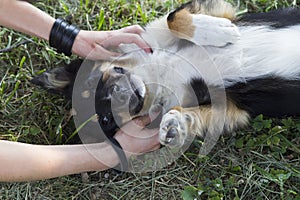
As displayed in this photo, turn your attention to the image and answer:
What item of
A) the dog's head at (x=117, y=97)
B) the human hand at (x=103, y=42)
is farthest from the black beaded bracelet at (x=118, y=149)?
the human hand at (x=103, y=42)

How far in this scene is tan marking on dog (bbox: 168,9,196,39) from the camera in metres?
3.53

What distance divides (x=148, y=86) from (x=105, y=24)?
106cm

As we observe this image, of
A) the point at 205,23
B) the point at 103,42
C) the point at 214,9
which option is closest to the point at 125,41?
the point at 103,42

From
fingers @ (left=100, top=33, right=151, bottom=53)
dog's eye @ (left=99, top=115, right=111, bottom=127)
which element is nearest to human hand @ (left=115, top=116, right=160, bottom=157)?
dog's eye @ (left=99, top=115, right=111, bottom=127)

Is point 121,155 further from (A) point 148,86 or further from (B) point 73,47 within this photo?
(B) point 73,47

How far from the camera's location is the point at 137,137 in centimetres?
343

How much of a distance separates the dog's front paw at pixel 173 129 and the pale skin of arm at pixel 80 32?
573 millimetres

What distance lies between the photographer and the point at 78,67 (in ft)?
12.2

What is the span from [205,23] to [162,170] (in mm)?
1185

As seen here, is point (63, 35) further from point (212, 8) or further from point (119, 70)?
point (212, 8)

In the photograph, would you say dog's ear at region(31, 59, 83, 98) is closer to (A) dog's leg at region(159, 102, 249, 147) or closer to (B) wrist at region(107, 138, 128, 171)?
(B) wrist at region(107, 138, 128, 171)

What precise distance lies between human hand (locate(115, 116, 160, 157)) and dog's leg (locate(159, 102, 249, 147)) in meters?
0.15

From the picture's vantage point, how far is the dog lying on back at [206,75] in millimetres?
3416

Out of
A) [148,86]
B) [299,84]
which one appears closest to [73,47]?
[148,86]
